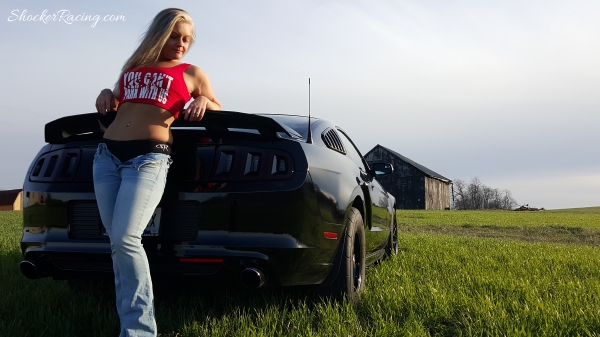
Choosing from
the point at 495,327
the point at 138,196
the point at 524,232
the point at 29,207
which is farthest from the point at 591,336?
the point at 524,232

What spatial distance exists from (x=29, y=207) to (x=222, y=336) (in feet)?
4.98

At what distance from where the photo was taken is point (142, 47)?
9.32 ft

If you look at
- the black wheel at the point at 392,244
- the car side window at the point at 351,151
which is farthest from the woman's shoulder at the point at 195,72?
the black wheel at the point at 392,244

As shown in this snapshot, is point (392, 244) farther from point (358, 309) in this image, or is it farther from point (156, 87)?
point (156, 87)

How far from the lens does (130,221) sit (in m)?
2.57

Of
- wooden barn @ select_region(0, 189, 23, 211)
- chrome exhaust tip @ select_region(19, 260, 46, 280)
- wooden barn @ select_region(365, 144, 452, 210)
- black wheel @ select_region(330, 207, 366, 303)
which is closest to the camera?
chrome exhaust tip @ select_region(19, 260, 46, 280)

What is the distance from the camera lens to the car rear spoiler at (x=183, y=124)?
301cm

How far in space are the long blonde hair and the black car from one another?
0.42 meters

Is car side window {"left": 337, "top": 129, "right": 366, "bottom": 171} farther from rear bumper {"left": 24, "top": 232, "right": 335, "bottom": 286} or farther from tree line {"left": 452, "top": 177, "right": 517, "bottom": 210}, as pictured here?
tree line {"left": 452, "top": 177, "right": 517, "bottom": 210}

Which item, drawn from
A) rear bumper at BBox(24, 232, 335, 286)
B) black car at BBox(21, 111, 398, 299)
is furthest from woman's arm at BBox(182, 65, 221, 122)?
rear bumper at BBox(24, 232, 335, 286)

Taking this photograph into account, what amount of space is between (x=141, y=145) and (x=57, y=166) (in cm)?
96

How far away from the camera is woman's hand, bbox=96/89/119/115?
303 centimetres

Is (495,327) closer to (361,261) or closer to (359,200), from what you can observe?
(361,261)

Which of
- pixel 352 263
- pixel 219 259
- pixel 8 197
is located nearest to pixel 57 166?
pixel 219 259
